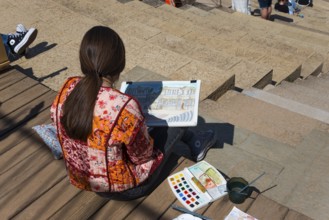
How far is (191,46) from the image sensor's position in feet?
21.0

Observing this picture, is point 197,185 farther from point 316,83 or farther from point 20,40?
point 316,83

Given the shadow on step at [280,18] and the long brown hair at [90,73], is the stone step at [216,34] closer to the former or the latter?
the shadow on step at [280,18]

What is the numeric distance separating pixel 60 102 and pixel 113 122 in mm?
422

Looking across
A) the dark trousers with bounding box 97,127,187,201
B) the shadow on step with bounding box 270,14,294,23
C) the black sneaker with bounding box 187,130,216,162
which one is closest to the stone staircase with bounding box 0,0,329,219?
the black sneaker with bounding box 187,130,216,162

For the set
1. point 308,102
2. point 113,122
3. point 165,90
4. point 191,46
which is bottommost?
point 308,102

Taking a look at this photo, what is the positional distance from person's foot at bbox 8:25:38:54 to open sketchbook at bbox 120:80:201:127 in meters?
2.35

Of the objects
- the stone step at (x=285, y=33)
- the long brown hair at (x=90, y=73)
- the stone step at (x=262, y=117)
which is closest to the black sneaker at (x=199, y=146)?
the stone step at (x=262, y=117)

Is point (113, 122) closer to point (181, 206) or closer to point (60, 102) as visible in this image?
point (60, 102)

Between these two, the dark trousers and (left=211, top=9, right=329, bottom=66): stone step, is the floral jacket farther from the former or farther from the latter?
(left=211, top=9, right=329, bottom=66): stone step

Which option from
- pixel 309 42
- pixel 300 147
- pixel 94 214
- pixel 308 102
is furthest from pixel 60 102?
pixel 309 42

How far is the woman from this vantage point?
7.70 feet

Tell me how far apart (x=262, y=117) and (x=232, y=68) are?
1.28m

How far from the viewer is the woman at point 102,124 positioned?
2.35m

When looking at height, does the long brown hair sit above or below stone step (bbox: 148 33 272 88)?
above
